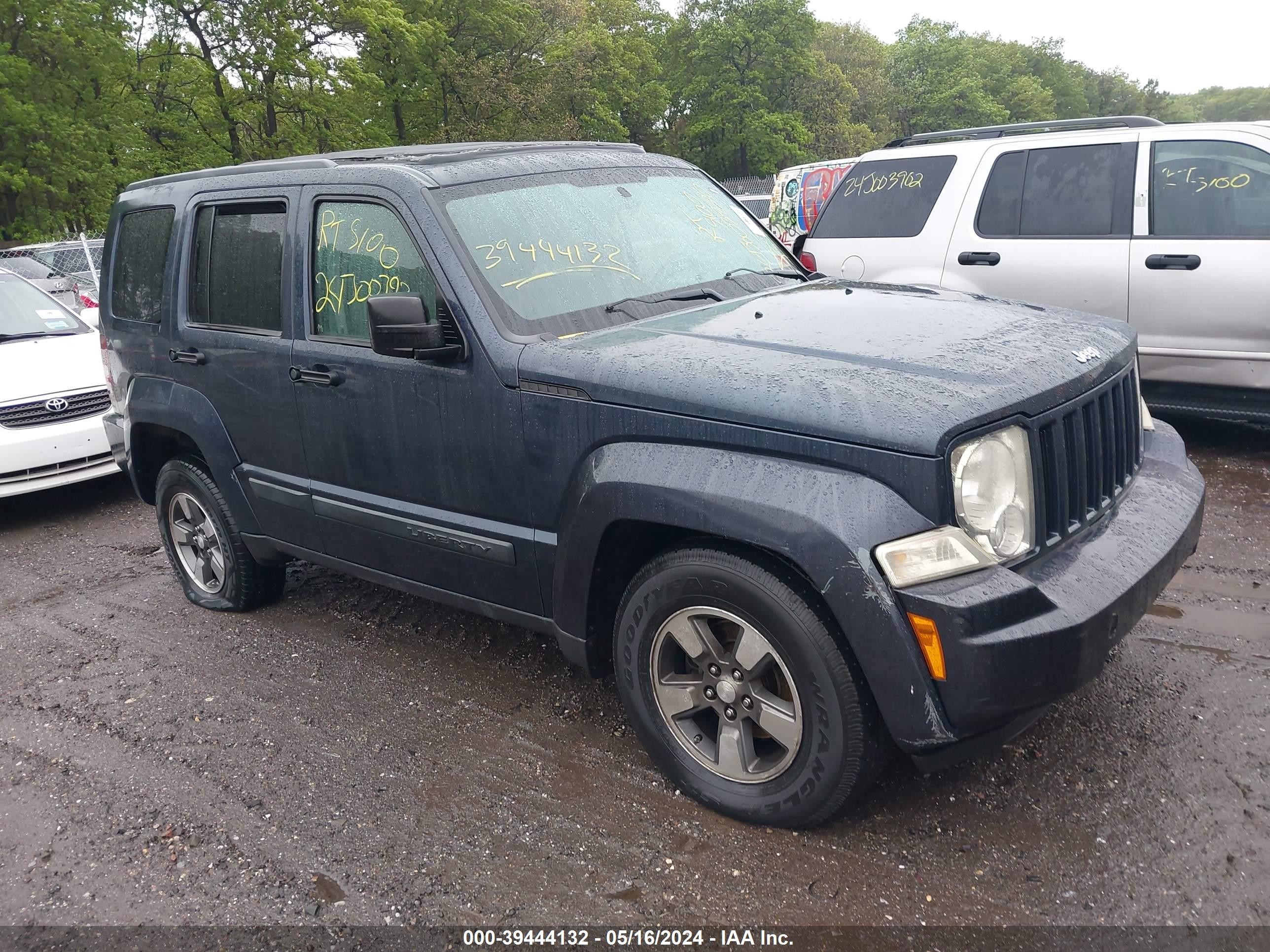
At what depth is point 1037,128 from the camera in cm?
668

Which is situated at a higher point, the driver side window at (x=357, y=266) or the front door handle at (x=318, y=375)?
the driver side window at (x=357, y=266)

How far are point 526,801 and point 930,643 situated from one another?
1.47 metres

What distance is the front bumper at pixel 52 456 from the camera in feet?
21.3

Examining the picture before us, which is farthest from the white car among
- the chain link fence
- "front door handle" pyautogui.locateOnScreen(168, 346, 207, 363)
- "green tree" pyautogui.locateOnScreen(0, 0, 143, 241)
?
"green tree" pyautogui.locateOnScreen(0, 0, 143, 241)

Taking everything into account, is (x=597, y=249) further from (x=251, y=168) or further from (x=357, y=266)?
(x=251, y=168)

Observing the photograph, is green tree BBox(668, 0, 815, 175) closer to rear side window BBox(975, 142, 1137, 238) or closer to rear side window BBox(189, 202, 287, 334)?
rear side window BBox(975, 142, 1137, 238)

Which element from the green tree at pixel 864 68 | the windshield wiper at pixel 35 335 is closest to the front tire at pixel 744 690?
the windshield wiper at pixel 35 335

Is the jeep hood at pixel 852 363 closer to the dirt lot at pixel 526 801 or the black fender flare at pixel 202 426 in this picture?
the dirt lot at pixel 526 801

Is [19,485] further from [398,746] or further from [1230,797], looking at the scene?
[1230,797]

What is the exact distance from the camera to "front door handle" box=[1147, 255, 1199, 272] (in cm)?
566

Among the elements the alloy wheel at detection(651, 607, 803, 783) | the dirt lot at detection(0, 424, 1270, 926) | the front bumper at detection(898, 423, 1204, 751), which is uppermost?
the front bumper at detection(898, 423, 1204, 751)

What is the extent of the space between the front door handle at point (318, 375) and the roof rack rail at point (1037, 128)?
4.33 m

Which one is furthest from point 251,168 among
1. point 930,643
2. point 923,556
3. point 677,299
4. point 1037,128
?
point 1037,128

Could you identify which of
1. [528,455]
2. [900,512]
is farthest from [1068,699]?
[528,455]
